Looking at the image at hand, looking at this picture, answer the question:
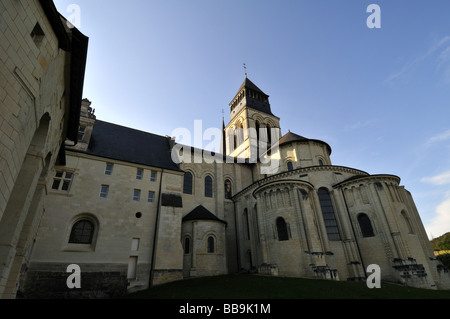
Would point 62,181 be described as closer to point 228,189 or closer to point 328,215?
point 228,189

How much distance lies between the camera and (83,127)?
21.7 meters

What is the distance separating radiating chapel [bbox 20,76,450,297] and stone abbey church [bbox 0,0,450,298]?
0.09 meters

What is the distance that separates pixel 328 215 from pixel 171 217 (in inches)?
628

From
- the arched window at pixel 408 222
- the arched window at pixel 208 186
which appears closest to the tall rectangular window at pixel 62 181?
the arched window at pixel 208 186

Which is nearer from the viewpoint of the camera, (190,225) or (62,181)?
(62,181)

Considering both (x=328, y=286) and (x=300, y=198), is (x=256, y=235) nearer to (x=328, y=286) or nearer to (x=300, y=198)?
(x=300, y=198)

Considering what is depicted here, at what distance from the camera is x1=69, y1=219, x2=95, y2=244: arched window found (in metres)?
17.9

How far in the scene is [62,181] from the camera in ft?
61.1

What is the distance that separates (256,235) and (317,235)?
657 cm

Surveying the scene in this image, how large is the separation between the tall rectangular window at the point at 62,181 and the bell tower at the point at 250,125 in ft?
84.2

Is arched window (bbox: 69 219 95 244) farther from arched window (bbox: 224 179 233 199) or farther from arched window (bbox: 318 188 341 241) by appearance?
arched window (bbox: 318 188 341 241)

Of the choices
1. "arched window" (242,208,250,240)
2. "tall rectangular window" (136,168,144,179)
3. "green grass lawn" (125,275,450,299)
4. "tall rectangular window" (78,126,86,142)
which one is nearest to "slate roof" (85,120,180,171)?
"tall rectangular window" (136,168,144,179)

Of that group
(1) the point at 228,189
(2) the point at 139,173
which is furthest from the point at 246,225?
(2) the point at 139,173
